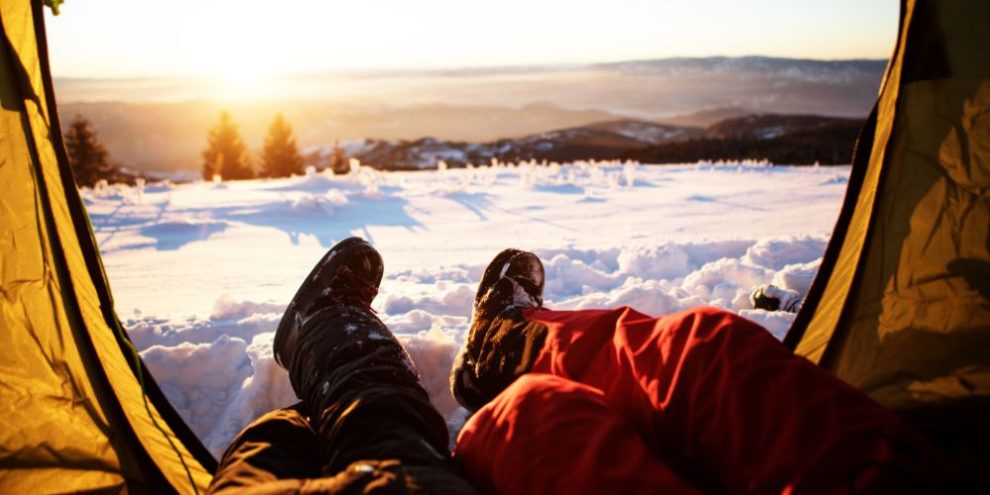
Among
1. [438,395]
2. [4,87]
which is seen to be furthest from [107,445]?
[438,395]

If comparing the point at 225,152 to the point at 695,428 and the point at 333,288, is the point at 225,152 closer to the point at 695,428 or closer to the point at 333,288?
the point at 333,288

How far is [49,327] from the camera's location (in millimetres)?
1474

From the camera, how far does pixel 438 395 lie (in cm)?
240

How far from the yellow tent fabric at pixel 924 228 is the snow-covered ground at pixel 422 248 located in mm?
809

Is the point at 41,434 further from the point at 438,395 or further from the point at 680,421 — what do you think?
the point at 680,421

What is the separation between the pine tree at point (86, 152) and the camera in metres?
28.9

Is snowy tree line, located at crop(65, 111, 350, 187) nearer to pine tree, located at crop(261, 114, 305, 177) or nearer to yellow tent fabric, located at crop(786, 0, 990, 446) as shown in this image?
pine tree, located at crop(261, 114, 305, 177)

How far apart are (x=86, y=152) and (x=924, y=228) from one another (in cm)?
3533

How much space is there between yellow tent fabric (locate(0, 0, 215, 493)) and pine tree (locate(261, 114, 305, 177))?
41186 millimetres

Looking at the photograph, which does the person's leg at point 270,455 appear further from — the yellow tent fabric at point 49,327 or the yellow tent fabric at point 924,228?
the yellow tent fabric at point 924,228

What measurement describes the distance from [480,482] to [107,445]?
101 cm

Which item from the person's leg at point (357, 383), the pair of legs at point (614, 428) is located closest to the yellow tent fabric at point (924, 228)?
the pair of legs at point (614, 428)

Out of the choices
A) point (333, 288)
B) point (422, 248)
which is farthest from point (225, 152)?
point (333, 288)

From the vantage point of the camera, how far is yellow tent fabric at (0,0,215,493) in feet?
4.51
